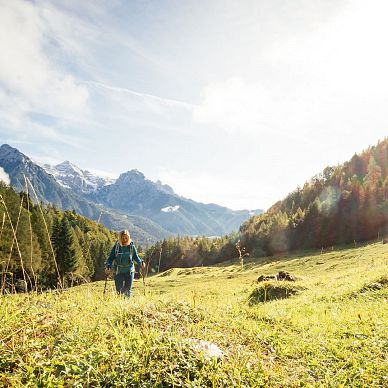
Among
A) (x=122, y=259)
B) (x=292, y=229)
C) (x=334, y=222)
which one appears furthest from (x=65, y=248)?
(x=334, y=222)

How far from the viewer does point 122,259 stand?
12375 millimetres

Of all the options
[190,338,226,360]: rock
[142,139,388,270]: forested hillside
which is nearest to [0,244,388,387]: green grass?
[190,338,226,360]: rock

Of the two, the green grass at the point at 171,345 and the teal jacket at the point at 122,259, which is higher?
the teal jacket at the point at 122,259

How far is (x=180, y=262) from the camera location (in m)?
120

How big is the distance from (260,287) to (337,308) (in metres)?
5.45

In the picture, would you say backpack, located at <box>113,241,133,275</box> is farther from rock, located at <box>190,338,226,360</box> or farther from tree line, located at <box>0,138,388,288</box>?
tree line, located at <box>0,138,388,288</box>

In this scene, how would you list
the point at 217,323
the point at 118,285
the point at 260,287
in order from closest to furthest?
the point at 217,323
the point at 118,285
the point at 260,287

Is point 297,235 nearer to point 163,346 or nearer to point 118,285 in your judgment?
point 118,285

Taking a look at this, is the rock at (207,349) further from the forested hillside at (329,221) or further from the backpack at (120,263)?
the forested hillside at (329,221)

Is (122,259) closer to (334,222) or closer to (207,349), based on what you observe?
(207,349)

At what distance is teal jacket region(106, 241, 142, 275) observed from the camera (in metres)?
12.1

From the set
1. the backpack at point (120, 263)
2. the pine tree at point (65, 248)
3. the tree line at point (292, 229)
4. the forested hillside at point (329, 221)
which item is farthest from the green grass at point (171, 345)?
the pine tree at point (65, 248)

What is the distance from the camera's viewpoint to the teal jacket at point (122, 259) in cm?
1215

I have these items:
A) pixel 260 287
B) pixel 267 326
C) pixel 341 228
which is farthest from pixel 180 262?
pixel 267 326
